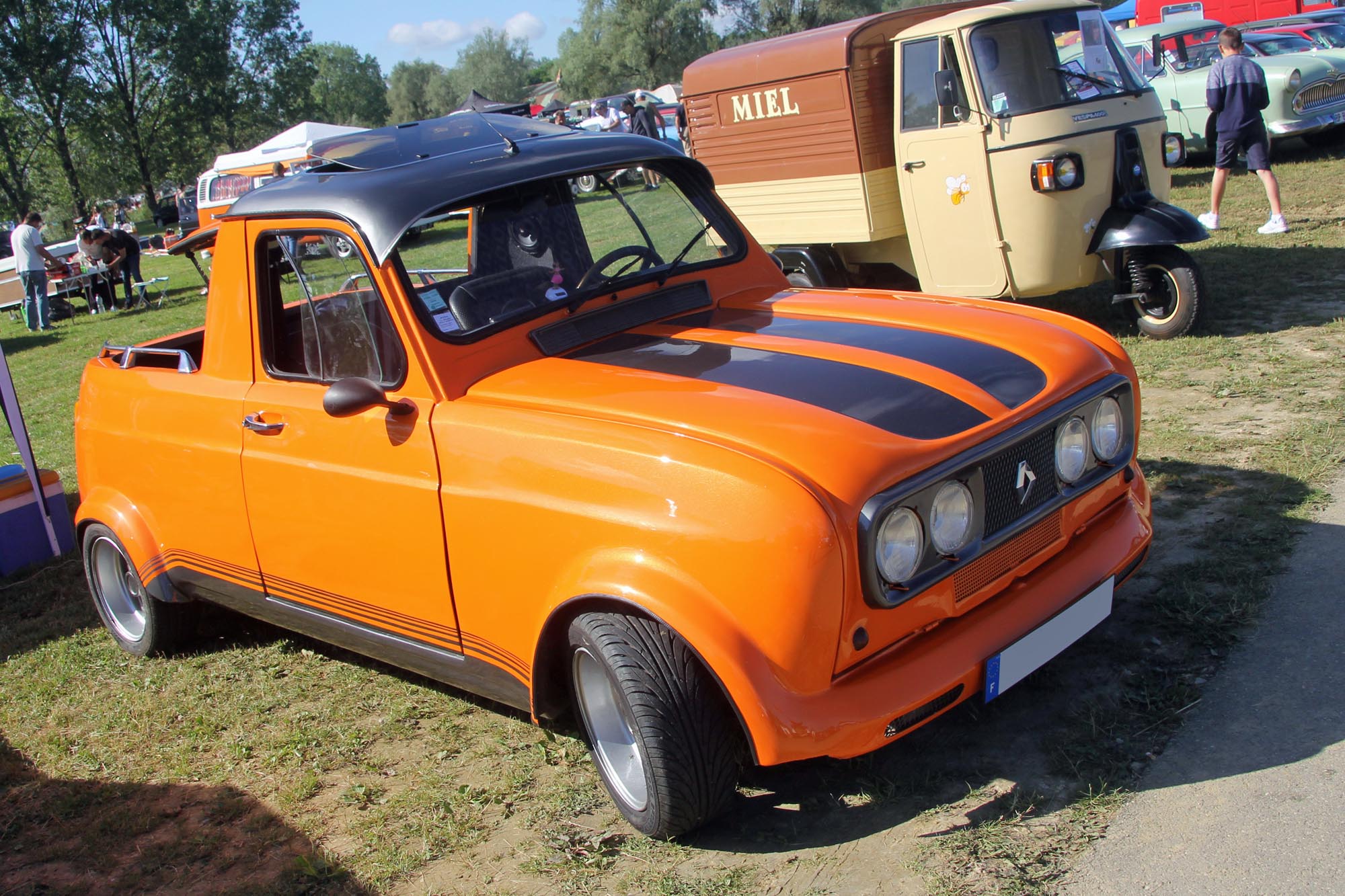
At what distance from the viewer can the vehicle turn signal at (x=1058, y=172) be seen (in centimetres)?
698

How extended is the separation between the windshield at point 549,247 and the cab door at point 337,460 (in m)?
0.23

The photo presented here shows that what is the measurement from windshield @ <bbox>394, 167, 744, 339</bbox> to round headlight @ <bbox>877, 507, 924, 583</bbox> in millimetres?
1512

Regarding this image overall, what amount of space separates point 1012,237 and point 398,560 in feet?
17.0

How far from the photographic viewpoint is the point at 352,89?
9456 centimetres

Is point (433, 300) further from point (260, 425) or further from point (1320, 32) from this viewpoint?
point (1320, 32)

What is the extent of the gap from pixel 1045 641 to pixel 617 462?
123 centimetres

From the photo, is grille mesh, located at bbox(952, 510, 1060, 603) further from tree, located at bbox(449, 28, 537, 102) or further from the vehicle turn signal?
tree, located at bbox(449, 28, 537, 102)

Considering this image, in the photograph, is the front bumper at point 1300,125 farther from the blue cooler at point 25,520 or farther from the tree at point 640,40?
the tree at point 640,40

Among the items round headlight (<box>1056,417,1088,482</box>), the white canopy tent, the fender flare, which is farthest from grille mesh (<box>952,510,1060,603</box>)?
the white canopy tent

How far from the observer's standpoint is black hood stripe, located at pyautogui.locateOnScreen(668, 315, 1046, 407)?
10.2 ft

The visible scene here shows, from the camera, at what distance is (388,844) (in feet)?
10.5

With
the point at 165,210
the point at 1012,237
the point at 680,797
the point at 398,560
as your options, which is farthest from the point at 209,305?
the point at 165,210

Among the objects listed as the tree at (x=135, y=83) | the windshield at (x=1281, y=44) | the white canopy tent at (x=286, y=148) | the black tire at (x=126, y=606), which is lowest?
Result: the black tire at (x=126, y=606)

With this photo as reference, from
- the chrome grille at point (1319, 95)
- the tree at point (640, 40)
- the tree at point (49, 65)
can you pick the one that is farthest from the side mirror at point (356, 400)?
the tree at point (640, 40)
